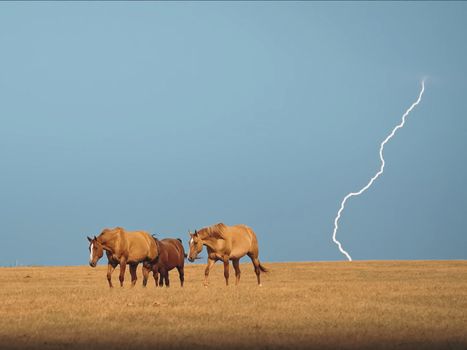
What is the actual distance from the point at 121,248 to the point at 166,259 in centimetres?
310

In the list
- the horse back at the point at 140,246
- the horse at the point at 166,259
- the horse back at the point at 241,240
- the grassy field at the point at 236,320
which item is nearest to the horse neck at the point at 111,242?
the horse back at the point at 140,246

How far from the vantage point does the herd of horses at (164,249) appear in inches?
1070

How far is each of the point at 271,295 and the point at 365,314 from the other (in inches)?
219

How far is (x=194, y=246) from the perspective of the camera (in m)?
28.9

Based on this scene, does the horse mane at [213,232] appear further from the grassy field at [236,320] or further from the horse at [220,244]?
the grassy field at [236,320]

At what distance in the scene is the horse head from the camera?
28859 millimetres

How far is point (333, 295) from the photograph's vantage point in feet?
75.4

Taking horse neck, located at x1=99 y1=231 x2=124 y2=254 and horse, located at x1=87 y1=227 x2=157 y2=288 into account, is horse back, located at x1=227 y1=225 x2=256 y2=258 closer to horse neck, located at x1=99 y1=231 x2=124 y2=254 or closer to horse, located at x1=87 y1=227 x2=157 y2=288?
horse, located at x1=87 y1=227 x2=157 y2=288

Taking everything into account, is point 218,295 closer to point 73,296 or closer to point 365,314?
point 73,296

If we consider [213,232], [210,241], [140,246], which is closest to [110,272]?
[140,246]

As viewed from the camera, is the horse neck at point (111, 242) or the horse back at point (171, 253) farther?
the horse back at point (171, 253)

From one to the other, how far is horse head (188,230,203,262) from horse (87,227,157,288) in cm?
145

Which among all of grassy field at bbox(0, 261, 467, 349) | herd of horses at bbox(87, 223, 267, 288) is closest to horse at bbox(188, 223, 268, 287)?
herd of horses at bbox(87, 223, 267, 288)

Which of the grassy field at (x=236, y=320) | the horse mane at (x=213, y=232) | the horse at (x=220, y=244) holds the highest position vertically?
the horse mane at (x=213, y=232)
